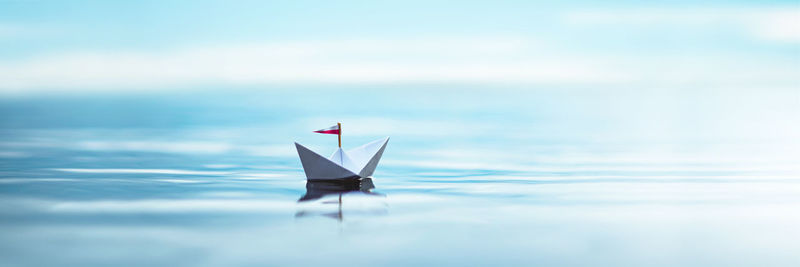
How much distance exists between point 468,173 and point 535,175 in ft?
4.51

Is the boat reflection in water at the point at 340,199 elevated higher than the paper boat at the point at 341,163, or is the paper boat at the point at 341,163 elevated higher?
the paper boat at the point at 341,163

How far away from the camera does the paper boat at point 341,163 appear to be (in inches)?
636

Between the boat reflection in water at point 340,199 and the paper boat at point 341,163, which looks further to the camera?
the paper boat at point 341,163

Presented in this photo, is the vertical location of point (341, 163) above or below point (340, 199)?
above

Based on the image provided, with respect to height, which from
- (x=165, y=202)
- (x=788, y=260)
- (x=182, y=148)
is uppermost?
(x=182, y=148)

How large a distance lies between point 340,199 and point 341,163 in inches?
63.7

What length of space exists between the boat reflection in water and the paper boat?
178 mm

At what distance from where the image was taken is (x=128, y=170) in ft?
64.1

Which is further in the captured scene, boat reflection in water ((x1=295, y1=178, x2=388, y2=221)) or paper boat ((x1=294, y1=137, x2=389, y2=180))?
paper boat ((x1=294, y1=137, x2=389, y2=180))

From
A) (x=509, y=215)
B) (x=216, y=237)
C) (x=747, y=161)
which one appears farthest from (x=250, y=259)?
(x=747, y=161)

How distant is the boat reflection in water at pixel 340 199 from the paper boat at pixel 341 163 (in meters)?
0.18

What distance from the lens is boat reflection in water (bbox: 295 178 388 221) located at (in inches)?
538

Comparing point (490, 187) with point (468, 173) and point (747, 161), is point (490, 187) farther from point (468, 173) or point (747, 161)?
point (747, 161)

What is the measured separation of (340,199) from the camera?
14844 mm
